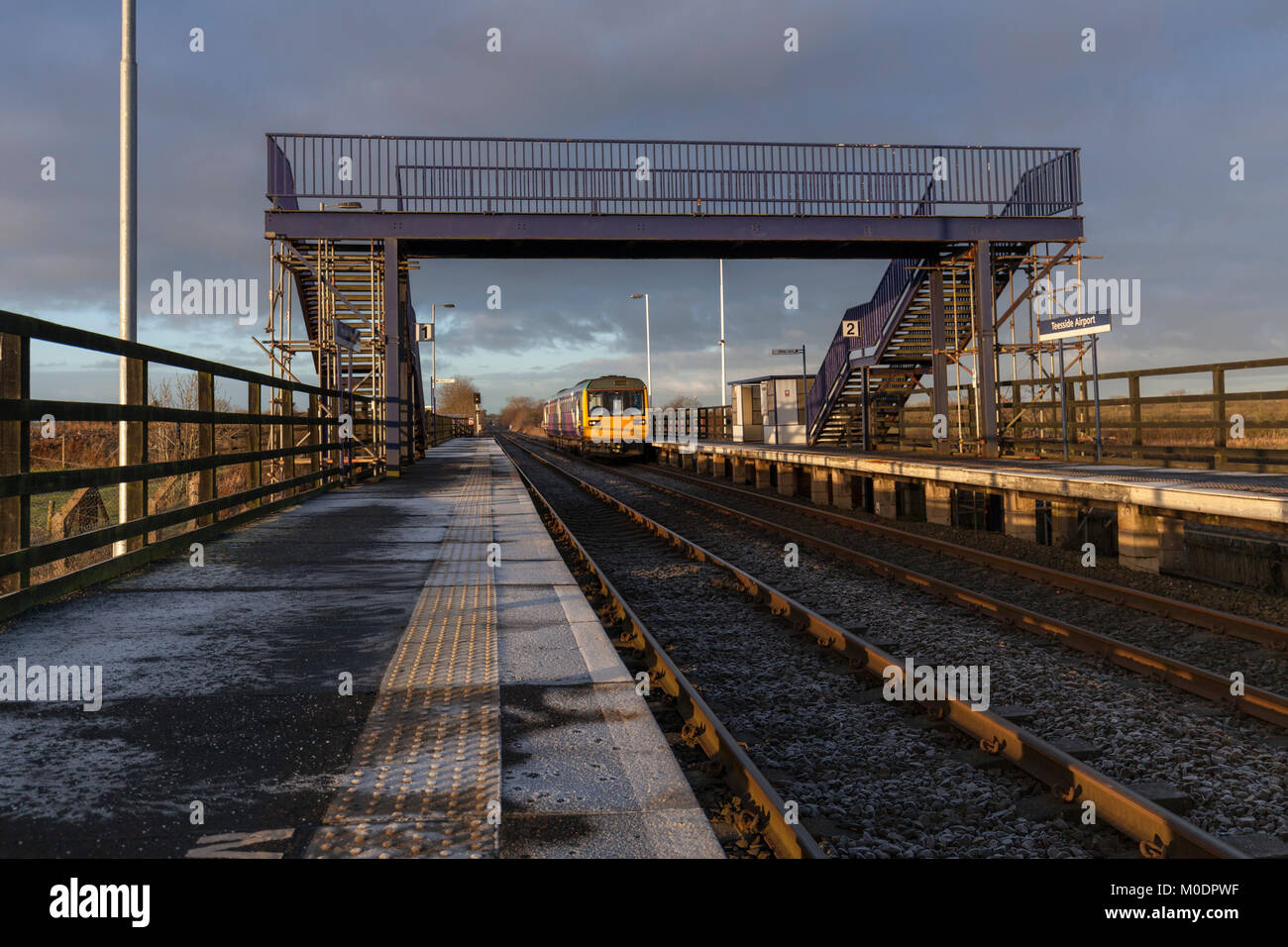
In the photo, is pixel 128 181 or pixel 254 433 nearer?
pixel 128 181

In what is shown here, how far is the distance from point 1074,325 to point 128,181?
14.5m

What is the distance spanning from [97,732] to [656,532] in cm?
947

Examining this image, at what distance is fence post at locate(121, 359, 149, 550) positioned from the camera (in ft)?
24.1

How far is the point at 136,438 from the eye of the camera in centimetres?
754

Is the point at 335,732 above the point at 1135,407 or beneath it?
beneath

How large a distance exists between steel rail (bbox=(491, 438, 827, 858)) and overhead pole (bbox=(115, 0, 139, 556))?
20.4 ft

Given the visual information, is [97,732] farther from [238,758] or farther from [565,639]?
[565,639]

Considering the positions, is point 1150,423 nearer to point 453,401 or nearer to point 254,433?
point 254,433

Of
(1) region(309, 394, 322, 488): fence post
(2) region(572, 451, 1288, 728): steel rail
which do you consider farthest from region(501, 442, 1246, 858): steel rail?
(1) region(309, 394, 322, 488): fence post

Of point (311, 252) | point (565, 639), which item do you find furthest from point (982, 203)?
point (565, 639)

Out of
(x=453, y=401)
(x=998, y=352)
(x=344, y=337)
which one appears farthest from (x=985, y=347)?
(x=453, y=401)

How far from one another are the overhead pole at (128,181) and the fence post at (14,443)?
347 cm

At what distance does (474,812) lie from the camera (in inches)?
111
